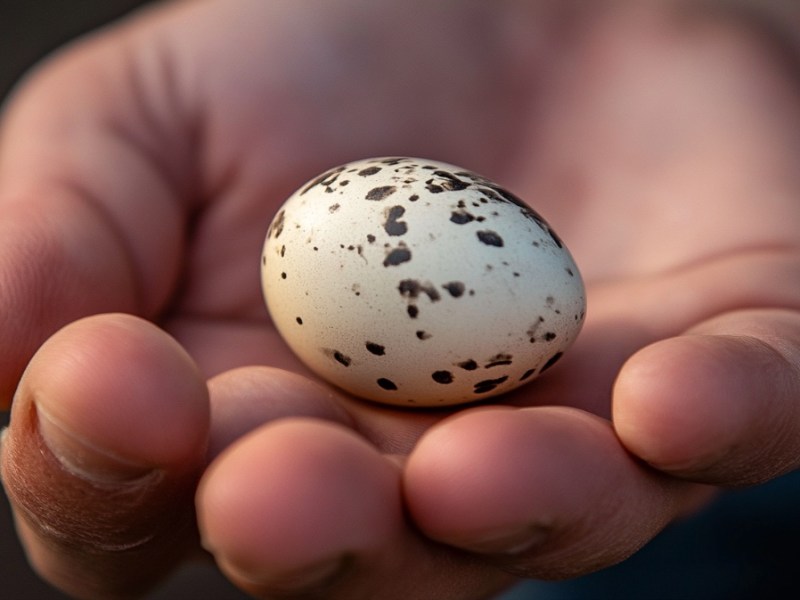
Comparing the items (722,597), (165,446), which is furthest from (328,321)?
(722,597)

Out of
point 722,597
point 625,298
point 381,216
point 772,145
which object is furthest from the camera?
point 722,597

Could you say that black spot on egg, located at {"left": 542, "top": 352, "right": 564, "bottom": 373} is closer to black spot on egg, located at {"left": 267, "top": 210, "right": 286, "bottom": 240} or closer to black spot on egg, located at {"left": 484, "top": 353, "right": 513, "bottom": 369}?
black spot on egg, located at {"left": 484, "top": 353, "right": 513, "bottom": 369}

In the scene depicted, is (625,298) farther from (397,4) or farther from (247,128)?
(397,4)

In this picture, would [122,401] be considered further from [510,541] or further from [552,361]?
[552,361]

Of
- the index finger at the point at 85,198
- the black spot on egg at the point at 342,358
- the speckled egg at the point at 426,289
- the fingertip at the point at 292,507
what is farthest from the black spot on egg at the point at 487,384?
the index finger at the point at 85,198

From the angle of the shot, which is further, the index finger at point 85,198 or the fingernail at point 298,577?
the index finger at point 85,198

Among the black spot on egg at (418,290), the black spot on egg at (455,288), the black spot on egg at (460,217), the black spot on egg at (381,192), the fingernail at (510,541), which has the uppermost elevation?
the black spot on egg at (460,217)

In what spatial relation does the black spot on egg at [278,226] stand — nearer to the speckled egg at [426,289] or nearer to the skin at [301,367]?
the speckled egg at [426,289]
